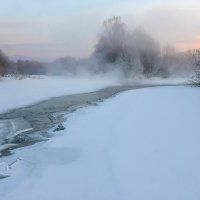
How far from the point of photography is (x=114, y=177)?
7.92 m

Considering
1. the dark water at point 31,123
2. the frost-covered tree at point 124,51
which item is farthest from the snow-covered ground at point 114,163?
the frost-covered tree at point 124,51

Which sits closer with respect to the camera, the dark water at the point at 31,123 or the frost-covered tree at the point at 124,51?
the dark water at the point at 31,123

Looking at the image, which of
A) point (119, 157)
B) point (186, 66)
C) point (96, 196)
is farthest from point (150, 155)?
point (186, 66)

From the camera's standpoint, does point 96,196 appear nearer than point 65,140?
Yes

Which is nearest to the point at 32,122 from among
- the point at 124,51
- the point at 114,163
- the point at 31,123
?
the point at 31,123

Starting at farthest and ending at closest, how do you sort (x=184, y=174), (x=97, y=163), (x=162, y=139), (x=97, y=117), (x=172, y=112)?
(x=97, y=117) < (x=172, y=112) < (x=162, y=139) < (x=97, y=163) < (x=184, y=174)

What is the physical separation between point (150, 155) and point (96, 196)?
8.14 ft

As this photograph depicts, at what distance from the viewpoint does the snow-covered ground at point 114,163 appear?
23.7 ft

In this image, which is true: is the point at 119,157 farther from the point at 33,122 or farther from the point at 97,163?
the point at 33,122

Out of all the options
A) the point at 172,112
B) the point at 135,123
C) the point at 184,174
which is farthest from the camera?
the point at 172,112

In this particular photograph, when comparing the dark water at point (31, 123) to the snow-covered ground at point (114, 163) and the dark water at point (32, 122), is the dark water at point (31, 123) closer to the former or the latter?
the dark water at point (32, 122)

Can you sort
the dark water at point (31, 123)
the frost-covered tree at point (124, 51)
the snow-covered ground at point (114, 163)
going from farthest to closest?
the frost-covered tree at point (124, 51), the dark water at point (31, 123), the snow-covered ground at point (114, 163)

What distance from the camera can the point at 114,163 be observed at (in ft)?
29.0

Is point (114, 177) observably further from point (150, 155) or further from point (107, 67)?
point (107, 67)
